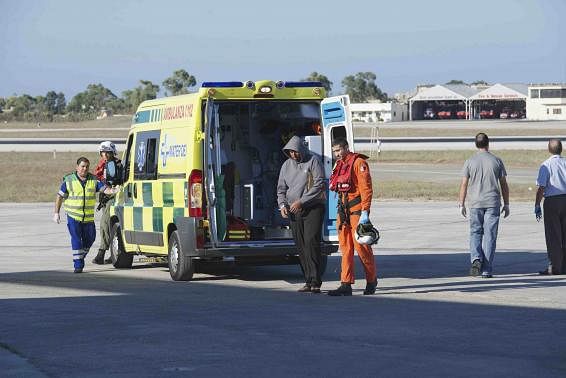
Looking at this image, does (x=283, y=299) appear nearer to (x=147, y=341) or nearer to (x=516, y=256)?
(x=147, y=341)

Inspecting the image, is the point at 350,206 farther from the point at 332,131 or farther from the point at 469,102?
the point at 469,102

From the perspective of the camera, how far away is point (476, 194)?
16.2 metres

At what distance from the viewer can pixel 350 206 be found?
14141mm

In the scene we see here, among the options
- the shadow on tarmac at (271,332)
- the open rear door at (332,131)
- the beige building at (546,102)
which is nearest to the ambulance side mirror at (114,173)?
the shadow on tarmac at (271,332)

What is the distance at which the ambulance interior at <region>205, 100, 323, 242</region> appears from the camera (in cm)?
1633

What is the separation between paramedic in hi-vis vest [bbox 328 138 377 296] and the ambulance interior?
1933 millimetres

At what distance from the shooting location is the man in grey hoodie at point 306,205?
14609 mm

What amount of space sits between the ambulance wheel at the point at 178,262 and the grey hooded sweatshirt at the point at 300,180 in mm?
1620

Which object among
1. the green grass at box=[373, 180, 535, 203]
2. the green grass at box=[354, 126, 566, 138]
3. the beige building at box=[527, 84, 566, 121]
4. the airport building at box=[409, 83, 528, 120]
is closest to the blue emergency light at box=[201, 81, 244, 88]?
the green grass at box=[373, 180, 535, 203]

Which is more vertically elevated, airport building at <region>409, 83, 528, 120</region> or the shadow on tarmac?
airport building at <region>409, 83, 528, 120</region>

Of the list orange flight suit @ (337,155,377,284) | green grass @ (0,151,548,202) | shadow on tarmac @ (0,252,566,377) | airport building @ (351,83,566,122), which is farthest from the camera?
airport building @ (351,83,566,122)

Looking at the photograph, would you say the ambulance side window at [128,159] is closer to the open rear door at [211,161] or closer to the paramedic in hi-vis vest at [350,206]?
the open rear door at [211,161]

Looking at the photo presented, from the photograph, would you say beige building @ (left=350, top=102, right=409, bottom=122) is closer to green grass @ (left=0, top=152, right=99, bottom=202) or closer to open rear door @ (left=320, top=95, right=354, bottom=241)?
green grass @ (left=0, top=152, right=99, bottom=202)

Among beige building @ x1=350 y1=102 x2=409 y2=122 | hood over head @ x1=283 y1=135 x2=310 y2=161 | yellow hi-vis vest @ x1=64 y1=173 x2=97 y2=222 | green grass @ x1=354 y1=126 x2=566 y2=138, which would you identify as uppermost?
beige building @ x1=350 y1=102 x2=409 y2=122
